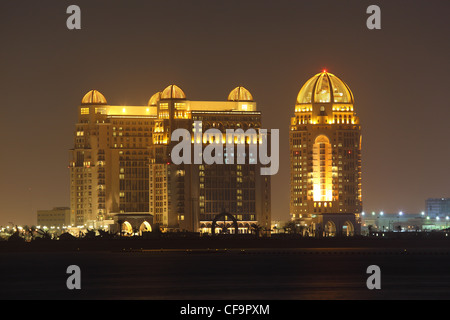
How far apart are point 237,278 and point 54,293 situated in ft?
118
